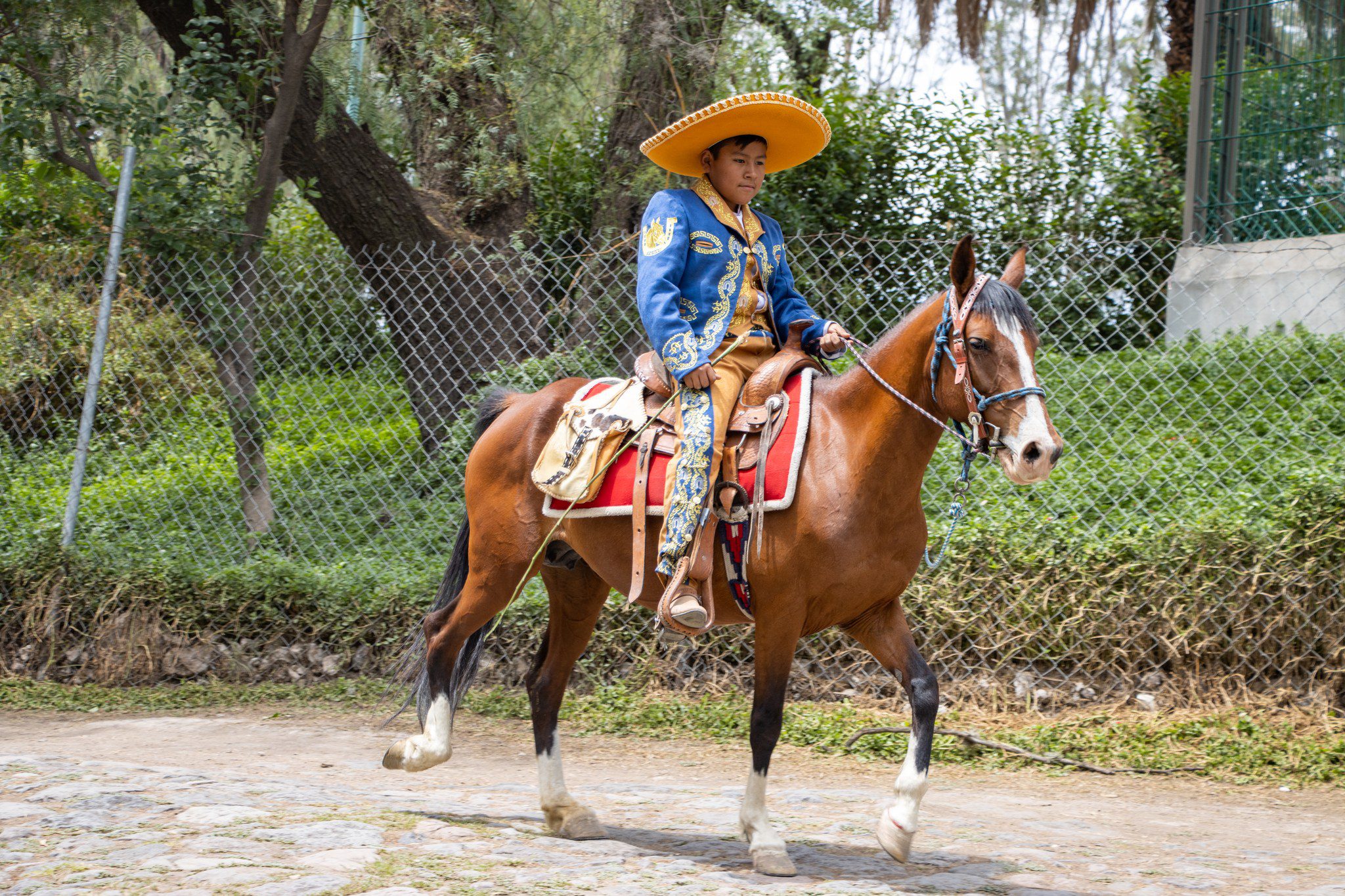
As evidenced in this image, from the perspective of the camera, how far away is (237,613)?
734 cm

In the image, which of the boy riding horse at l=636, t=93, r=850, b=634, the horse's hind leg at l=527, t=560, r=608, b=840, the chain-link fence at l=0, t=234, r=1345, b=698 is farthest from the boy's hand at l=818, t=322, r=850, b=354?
the chain-link fence at l=0, t=234, r=1345, b=698

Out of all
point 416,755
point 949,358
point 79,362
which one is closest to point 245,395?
point 79,362

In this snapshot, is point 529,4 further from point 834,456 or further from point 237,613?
point 834,456

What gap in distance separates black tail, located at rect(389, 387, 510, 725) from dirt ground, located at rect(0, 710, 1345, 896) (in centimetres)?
45

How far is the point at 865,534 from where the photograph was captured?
3.87 metres

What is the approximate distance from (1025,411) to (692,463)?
1.15 meters

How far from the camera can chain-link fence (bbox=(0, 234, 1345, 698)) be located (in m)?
6.18

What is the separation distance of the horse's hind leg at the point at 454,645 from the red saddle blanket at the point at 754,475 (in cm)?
35

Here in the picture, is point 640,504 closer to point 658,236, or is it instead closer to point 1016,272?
point 658,236

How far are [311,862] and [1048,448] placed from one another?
8.45ft

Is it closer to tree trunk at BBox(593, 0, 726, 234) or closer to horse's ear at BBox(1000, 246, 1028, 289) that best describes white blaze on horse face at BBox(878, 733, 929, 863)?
horse's ear at BBox(1000, 246, 1028, 289)

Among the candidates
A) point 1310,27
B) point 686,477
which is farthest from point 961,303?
point 1310,27

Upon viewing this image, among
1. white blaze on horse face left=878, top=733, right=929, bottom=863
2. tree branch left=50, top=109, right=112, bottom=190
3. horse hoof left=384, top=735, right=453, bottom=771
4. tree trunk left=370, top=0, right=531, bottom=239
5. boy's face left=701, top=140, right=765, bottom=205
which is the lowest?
horse hoof left=384, top=735, right=453, bottom=771

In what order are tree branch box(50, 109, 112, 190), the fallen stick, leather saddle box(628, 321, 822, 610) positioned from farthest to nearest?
1. tree branch box(50, 109, 112, 190)
2. the fallen stick
3. leather saddle box(628, 321, 822, 610)
